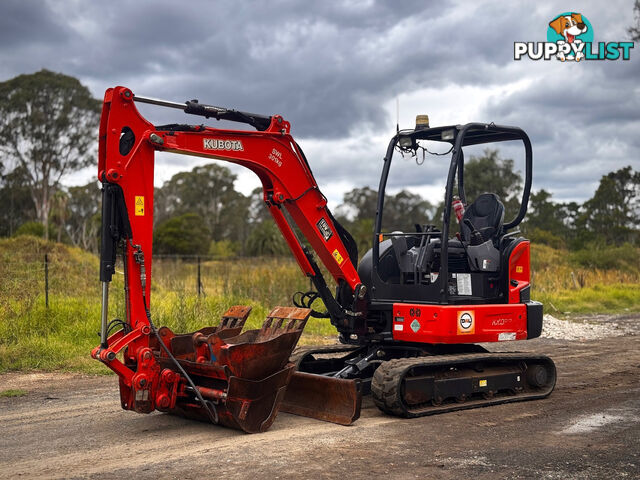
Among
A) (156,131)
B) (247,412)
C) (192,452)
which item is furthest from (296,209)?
(192,452)

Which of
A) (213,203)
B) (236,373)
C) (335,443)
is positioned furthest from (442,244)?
(213,203)

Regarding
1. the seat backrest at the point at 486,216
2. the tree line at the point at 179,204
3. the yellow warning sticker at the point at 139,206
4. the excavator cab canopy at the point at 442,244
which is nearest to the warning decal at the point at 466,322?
the excavator cab canopy at the point at 442,244

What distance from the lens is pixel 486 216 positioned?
910cm

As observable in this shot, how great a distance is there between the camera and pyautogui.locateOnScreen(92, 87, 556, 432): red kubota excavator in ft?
23.0

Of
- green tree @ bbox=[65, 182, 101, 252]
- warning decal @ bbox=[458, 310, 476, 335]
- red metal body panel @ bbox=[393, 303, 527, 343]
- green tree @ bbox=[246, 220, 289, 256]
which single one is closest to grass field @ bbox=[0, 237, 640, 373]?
red metal body panel @ bbox=[393, 303, 527, 343]

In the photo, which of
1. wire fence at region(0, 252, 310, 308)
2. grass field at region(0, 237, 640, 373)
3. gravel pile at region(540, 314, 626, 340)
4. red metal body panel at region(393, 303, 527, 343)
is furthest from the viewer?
gravel pile at region(540, 314, 626, 340)

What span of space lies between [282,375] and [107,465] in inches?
→ 76.4

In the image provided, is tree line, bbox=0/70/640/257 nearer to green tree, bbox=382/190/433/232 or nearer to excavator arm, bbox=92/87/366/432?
green tree, bbox=382/190/433/232

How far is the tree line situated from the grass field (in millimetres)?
8197

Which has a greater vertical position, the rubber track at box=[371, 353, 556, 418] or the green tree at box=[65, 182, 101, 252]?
the green tree at box=[65, 182, 101, 252]

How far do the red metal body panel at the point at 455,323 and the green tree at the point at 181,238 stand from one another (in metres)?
38.7

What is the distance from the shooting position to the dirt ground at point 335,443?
584 centimetres

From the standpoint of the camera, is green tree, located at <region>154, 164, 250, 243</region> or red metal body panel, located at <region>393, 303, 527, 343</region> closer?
red metal body panel, located at <region>393, 303, 527, 343</region>

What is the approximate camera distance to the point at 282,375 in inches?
286
